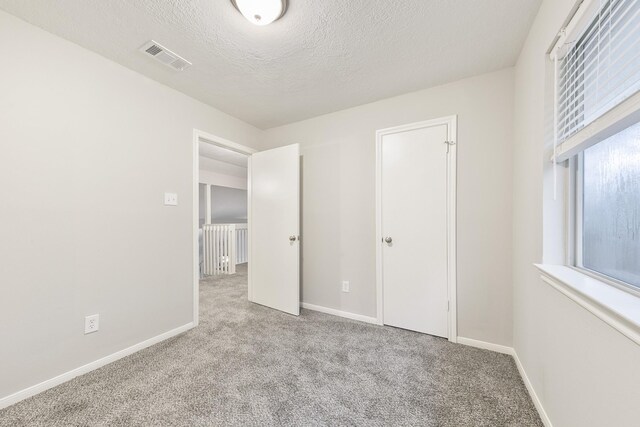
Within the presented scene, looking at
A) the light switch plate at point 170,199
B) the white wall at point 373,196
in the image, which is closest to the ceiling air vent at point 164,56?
the light switch plate at point 170,199

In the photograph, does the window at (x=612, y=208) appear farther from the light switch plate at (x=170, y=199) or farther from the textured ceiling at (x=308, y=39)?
the light switch plate at (x=170, y=199)

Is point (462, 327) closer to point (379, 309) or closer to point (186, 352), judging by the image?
point (379, 309)

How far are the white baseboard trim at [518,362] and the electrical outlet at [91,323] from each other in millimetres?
2809

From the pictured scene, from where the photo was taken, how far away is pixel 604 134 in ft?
3.03

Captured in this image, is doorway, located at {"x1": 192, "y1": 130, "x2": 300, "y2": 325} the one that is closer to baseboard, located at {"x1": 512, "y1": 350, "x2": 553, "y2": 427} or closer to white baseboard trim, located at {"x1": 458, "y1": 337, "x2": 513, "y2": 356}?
white baseboard trim, located at {"x1": 458, "y1": 337, "x2": 513, "y2": 356}

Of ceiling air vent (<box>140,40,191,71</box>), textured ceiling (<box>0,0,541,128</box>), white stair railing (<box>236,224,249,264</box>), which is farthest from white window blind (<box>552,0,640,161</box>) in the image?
white stair railing (<box>236,224,249,264</box>)

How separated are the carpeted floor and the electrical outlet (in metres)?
0.29

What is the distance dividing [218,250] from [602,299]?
5050 mm

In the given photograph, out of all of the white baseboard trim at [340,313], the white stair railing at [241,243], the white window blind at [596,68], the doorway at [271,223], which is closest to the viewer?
the white window blind at [596,68]

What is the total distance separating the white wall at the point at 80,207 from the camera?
1472 millimetres

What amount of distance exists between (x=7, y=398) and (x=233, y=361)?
123cm

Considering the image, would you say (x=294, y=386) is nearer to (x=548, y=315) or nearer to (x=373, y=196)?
(x=548, y=315)

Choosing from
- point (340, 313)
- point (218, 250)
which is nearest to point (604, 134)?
point (340, 313)

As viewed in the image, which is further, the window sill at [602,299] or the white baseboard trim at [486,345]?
the white baseboard trim at [486,345]
